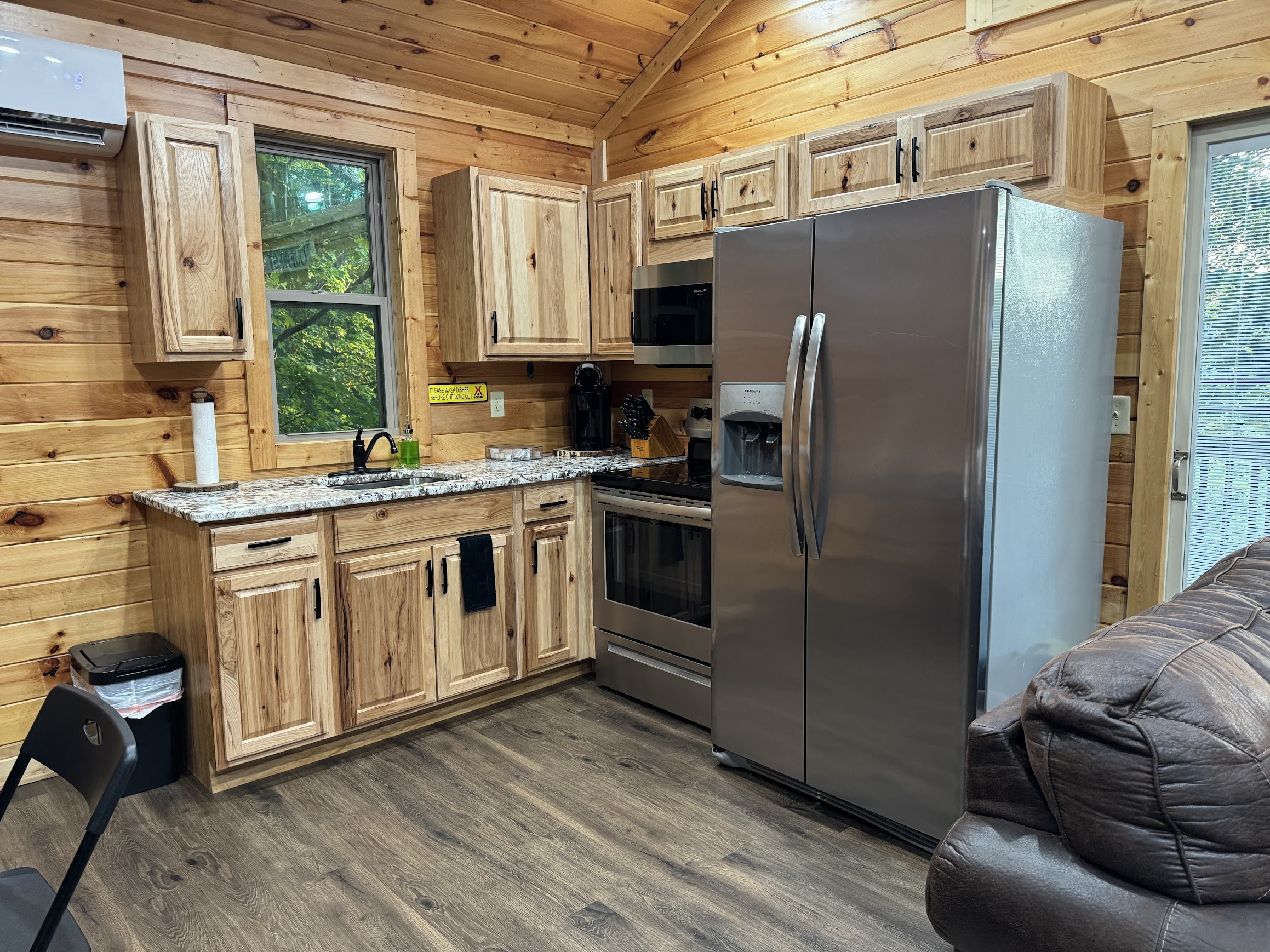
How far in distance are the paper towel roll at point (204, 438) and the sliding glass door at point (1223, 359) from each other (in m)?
3.15

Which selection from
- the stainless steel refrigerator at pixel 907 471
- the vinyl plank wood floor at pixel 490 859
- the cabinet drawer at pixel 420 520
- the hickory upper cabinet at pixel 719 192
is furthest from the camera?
the hickory upper cabinet at pixel 719 192

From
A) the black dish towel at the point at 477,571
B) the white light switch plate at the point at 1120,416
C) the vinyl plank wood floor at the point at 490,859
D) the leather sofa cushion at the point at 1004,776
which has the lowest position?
the vinyl plank wood floor at the point at 490,859

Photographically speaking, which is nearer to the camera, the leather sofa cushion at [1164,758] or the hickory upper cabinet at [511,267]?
the leather sofa cushion at [1164,758]

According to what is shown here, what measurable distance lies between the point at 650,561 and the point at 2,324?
2.33m

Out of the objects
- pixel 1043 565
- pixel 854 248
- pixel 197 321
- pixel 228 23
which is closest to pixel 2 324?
pixel 197 321

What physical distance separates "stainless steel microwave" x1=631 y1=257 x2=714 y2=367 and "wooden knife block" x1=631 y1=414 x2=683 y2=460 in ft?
1.37

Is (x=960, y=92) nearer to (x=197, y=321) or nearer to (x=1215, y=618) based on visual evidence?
(x=1215, y=618)

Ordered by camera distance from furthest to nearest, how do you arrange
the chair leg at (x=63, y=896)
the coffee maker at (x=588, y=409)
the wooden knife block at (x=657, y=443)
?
1. the coffee maker at (x=588, y=409)
2. the wooden knife block at (x=657, y=443)
3. the chair leg at (x=63, y=896)

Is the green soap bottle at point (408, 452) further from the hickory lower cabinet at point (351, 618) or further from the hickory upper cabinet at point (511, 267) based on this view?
the hickory lower cabinet at point (351, 618)

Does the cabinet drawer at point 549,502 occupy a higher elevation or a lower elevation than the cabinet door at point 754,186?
lower

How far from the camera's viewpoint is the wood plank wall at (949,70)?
2.52 meters

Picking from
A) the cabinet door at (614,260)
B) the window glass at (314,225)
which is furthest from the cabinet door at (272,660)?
the cabinet door at (614,260)

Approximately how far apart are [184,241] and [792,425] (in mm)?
2067

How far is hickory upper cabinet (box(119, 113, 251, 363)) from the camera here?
9.08 ft
